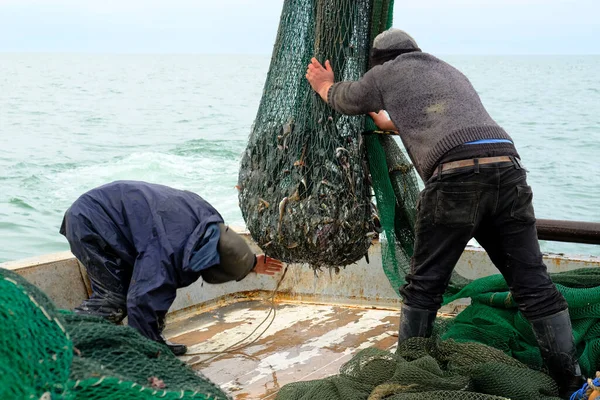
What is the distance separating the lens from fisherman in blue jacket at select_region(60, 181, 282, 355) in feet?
12.3

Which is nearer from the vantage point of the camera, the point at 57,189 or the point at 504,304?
the point at 504,304

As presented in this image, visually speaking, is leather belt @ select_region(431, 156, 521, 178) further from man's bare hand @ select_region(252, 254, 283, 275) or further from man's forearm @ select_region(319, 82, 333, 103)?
man's bare hand @ select_region(252, 254, 283, 275)

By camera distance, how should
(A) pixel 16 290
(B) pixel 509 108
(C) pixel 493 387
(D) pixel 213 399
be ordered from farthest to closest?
(B) pixel 509 108 → (C) pixel 493 387 → (D) pixel 213 399 → (A) pixel 16 290

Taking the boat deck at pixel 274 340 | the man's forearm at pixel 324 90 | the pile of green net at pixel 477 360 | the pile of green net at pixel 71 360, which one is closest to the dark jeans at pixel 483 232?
the pile of green net at pixel 477 360

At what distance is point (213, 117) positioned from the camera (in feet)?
90.2

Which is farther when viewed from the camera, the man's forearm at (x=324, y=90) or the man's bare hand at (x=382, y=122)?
the man's bare hand at (x=382, y=122)

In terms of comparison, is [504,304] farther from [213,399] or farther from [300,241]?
[213,399]

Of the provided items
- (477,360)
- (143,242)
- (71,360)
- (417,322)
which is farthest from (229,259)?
(71,360)

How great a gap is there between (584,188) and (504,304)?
16.1 metres

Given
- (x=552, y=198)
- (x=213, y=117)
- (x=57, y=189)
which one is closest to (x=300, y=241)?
(x=57, y=189)

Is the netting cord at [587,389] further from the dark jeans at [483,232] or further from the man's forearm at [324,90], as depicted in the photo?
the man's forearm at [324,90]

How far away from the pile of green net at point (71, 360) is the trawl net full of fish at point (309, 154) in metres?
1.88

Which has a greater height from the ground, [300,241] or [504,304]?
[300,241]

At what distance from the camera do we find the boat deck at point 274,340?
4.04 meters
